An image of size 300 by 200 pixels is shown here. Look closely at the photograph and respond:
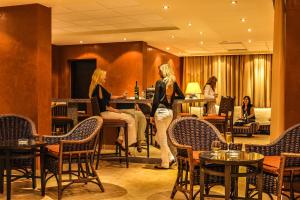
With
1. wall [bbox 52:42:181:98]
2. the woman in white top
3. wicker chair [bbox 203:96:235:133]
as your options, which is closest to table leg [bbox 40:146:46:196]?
wicker chair [bbox 203:96:235:133]

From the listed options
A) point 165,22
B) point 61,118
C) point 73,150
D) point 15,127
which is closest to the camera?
point 73,150

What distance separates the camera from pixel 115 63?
37.0 feet

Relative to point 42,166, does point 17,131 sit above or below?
above

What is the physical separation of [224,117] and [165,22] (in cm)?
238

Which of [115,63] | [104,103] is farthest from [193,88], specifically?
[104,103]

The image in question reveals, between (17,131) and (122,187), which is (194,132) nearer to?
(122,187)

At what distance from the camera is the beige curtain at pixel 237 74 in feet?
45.8

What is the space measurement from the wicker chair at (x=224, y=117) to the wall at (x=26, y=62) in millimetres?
3078

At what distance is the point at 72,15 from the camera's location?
782 centimetres

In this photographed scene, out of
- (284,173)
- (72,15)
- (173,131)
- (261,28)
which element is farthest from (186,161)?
(261,28)

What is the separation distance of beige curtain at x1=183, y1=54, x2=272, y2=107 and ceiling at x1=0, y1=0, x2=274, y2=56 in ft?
5.45

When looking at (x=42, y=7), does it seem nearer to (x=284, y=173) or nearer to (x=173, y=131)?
(x=173, y=131)

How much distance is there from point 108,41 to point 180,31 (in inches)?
98.7

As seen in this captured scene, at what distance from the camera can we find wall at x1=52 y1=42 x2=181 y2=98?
1106 cm
